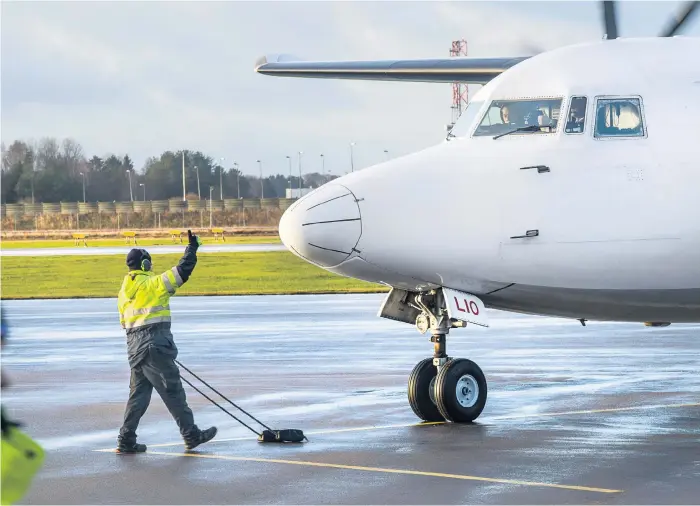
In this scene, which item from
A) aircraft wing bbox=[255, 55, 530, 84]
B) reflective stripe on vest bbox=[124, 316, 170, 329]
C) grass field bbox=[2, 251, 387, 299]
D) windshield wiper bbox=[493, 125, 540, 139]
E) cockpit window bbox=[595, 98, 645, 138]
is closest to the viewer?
reflective stripe on vest bbox=[124, 316, 170, 329]

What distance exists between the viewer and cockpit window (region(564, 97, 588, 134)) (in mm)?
11633

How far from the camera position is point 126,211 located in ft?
352

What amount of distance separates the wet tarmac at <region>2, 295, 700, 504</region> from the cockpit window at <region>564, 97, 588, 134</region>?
2.75 meters

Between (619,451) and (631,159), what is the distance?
259cm

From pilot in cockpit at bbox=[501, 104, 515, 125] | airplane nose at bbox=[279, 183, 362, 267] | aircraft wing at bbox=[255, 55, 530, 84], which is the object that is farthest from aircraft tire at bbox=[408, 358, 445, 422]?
aircraft wing at bbox=[255, 55, 530, 84]

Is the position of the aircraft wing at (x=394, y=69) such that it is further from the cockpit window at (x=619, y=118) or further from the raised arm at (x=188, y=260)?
the raised arm at (x=188, y=260)

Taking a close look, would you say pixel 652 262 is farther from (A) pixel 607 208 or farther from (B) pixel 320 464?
(B) pixel 320 464

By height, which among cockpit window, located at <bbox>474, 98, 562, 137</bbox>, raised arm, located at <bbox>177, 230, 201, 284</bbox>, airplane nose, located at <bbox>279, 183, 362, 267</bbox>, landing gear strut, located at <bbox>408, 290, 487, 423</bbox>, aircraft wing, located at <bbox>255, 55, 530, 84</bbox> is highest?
aircraft wing, located at <bbox>255, 55, 530, 84</bbox>

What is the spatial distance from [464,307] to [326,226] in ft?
5.40

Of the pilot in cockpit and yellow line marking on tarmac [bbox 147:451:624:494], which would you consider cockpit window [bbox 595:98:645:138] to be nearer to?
the pilot in cockpit

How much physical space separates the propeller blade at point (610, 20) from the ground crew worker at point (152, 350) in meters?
5.09

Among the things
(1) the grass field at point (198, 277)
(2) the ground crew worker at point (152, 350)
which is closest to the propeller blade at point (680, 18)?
(2) the ground crew worker at point (152, 350)

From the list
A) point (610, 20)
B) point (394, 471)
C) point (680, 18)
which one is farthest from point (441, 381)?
point (680, 18)

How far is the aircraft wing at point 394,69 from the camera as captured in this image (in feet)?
Answer: 61.8
